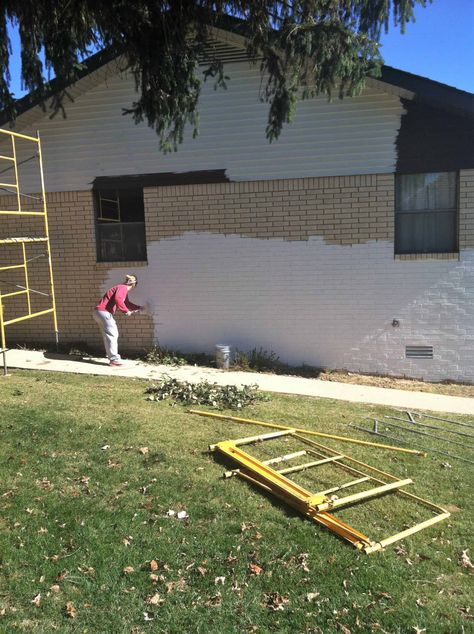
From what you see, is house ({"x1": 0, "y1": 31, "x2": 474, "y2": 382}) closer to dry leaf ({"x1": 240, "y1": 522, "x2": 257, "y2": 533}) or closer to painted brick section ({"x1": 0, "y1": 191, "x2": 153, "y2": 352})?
painted brick section ({"x1": 0, "y1": 191, "x2": 153, "y2": 352})

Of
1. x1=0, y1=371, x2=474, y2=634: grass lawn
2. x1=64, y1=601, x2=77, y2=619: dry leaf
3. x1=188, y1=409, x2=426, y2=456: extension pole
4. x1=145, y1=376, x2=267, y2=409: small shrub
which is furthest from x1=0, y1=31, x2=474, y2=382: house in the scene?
x1=64, y1=601, x2=77, y2=619: dry leaf

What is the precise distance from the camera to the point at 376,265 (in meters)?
9.10

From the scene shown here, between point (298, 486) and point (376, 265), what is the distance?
560 cm

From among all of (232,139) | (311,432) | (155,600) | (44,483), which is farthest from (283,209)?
(155,600)

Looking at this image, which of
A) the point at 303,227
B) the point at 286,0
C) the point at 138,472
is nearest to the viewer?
the point at 138,472

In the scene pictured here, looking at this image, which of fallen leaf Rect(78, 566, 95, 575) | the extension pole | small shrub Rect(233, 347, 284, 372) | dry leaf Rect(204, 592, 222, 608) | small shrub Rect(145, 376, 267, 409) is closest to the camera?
dry leaf Rect(204, 592, 222, 608)

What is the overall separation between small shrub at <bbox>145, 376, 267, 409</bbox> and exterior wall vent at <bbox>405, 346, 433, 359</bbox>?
3.11 m

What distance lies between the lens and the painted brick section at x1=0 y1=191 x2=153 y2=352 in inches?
398

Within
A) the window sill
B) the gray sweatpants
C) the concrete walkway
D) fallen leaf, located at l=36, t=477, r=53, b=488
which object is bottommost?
the concrete walkway

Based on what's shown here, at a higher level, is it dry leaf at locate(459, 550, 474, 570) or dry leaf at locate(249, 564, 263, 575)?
dry leaf at locate(249, 564, 263, 575)

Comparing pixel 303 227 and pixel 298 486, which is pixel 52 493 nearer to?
pixel 298 486

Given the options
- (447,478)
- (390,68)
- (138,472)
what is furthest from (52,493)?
(390,68)

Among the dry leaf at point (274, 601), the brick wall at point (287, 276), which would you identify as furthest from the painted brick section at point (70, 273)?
the dry leaf at point (274, 601)

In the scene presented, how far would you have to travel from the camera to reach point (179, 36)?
5848 millimetres
